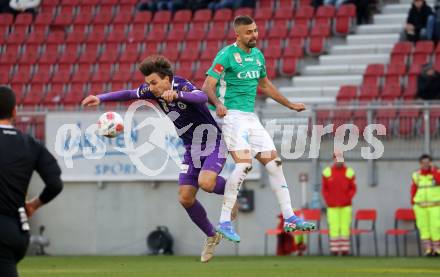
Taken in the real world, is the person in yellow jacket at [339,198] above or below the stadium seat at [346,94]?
below

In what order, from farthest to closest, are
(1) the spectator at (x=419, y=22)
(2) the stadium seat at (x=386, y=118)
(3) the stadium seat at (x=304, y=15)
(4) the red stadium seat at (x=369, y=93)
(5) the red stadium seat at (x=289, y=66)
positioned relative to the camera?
(3) the stadium seat at (x=304, y=15) → (5) the red stadium seat at (x=289, y=66) → (1) the spectator at (x=419, y=22) → (4) the red stadium seat at (x=369, y=93) → (2) the stadium seat at (x=386, y=118)

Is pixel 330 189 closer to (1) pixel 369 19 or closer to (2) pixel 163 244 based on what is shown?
(2) pixel 163 244

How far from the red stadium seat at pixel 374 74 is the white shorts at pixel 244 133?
11044mm

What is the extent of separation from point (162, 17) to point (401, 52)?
6884 mm

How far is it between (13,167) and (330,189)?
14.2 metres

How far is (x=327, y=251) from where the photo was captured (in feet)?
75.9

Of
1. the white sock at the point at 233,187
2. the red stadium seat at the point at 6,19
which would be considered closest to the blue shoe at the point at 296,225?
the white sock at the point at 233,187

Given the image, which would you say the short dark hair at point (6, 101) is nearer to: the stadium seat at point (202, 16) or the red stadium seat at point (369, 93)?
the red stadium seat at point (369, 93)

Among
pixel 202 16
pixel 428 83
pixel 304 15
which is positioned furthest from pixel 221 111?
pixel 202 16

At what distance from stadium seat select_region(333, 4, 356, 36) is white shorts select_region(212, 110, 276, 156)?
13396 millimetres

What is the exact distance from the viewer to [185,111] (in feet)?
42.5

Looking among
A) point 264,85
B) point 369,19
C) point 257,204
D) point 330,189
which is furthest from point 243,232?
point 264,85

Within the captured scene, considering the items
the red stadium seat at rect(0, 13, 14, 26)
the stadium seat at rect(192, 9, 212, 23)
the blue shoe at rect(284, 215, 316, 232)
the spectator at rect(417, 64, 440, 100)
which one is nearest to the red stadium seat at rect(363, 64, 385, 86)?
the spectator at rect(417, 64, 440, 100)

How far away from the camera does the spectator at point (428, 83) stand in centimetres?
2217
